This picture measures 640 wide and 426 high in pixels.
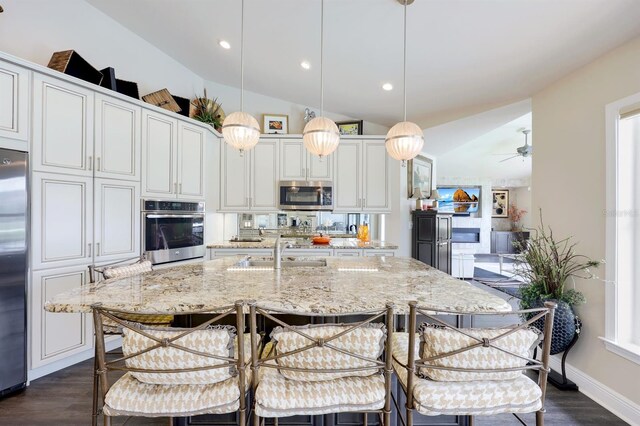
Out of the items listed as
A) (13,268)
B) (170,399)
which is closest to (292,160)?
(13,268)

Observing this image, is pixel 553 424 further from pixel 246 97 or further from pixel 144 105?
pixel 246 97

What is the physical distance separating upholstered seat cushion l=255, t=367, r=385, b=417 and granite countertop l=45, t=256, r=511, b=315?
0.26 meters

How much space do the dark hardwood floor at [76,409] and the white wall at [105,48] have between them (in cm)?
272

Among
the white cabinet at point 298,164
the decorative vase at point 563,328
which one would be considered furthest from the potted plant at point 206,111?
the decorative vase at point 563,328

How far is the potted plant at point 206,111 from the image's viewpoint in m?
4.19

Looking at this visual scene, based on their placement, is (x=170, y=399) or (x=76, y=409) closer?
(x=170, y=399)

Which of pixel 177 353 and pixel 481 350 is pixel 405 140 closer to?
pixel 481 350

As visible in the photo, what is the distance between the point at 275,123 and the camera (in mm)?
4637

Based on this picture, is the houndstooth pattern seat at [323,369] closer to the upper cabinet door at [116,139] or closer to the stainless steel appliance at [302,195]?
the upper cabinet door at [116,139]

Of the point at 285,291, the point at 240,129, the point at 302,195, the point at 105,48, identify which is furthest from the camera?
the point at 302,195

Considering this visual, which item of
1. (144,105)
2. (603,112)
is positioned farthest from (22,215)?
(603,112)

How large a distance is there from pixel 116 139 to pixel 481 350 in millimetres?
3345

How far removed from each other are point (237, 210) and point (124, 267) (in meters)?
2.35

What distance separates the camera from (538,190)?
2.91 meters
